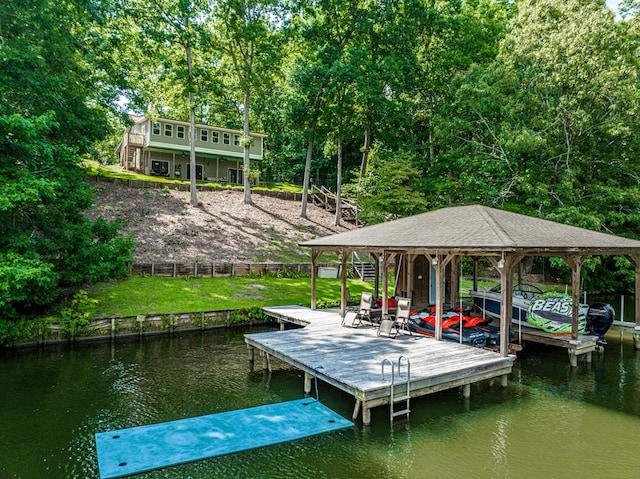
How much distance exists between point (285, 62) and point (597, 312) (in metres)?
29.8

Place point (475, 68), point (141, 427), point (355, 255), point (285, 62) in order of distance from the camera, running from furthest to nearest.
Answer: point (285, 62)
point (355, 255)
point (475, 68)
point (141, 427)

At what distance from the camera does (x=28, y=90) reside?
1417cm

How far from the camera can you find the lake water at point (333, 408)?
684 centimetres

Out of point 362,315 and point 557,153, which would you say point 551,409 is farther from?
point 557,153

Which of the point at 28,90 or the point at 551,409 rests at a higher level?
the point at 28,90

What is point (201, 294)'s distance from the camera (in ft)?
61.7

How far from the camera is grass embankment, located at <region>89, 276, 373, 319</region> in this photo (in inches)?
656

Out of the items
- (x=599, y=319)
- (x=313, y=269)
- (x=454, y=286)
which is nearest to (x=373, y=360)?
(x=313, y=269)

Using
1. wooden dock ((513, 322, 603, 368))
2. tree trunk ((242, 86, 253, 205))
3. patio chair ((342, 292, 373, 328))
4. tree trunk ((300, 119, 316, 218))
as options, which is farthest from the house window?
wooden dock ((513, 322, 603, 368))

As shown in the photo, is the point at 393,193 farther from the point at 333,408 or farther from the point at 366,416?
the point at 366,416

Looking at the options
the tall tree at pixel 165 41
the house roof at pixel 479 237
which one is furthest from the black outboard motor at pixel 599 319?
the tall tree at pixel 165 41

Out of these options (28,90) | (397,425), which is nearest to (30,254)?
(28,90)

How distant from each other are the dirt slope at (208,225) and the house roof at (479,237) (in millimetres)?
9745

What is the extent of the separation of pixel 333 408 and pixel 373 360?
5.15 feet
